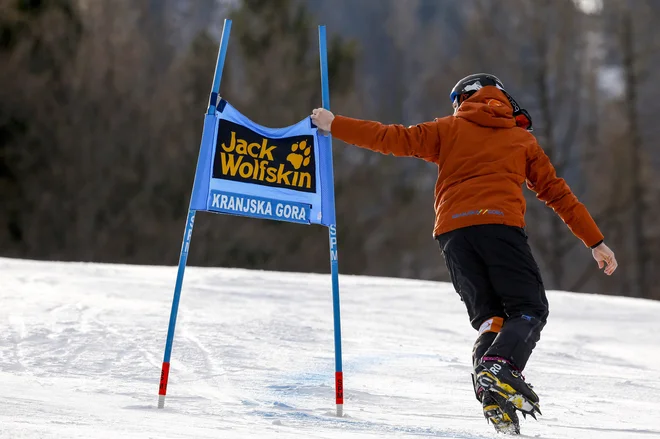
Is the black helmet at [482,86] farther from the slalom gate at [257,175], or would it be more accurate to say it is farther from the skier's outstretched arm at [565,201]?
the slalom gate at [257,175]

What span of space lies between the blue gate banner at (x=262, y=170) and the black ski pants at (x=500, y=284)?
73 centimetres

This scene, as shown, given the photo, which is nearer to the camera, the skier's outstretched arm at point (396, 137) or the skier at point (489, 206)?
the skier at point (489, 206)

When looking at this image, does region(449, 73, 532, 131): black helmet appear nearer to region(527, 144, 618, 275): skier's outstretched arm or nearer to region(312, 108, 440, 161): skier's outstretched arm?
region(527, 144, 618, 275): skier's outstretched arm

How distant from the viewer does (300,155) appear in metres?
4.53

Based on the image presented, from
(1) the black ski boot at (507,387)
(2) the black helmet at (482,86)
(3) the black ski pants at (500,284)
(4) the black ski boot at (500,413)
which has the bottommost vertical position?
(4) the black ski boot at (500,413)

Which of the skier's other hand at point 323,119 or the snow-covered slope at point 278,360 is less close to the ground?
the skier's other hand at point 323,119

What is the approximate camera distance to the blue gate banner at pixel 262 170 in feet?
14.2

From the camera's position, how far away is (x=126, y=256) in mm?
25000

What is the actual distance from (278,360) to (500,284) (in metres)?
2.35

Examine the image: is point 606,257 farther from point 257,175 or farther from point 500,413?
point 257,175

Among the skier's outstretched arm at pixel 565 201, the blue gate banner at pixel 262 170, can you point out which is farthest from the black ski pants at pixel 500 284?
the blue gate banner at pixel 262 170

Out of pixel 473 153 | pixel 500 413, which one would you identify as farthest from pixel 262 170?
pixel 500 413

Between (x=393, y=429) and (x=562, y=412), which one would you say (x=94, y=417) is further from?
(x=562, y=412)

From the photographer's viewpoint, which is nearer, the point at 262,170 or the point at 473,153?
the point at 473,153
